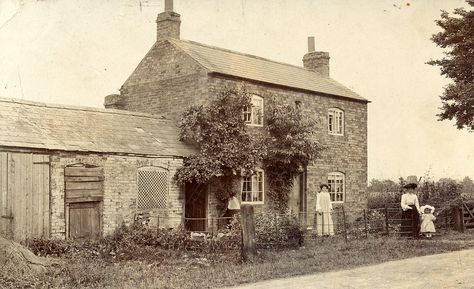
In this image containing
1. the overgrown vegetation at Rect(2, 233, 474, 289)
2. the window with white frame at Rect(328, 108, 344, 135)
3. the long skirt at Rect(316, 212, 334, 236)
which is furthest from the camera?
the window with white frame at Rect(328, 108, 344, 135)

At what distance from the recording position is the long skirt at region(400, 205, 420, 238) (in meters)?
20.1

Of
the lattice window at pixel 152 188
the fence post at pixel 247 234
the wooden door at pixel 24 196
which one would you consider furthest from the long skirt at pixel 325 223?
the wooden door at pixel 24 196

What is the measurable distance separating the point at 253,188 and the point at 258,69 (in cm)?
557

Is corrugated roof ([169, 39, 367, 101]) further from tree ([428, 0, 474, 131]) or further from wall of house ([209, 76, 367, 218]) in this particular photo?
tree ([428, 0, 474, 131])

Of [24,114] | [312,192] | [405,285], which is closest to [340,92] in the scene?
[312,192]

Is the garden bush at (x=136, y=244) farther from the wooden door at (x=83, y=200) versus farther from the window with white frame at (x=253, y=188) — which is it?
the window with white frame at (x=253, y=188)

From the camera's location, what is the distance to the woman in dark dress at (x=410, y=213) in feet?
66.0

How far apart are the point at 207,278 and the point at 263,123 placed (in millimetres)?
14141

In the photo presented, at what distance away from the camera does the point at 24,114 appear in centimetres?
1877

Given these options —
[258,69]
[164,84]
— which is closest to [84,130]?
[164,84]

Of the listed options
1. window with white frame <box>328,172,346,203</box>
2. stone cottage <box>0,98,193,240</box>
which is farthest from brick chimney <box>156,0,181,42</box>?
window with white frame <box>328,172,346,203</box>

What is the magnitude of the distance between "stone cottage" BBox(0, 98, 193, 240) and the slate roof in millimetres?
35

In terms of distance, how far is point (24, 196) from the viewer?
16.8 metres

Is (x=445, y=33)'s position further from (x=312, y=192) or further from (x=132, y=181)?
(x=132, y=181)
